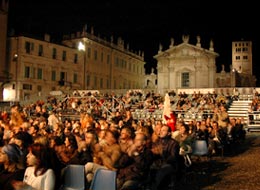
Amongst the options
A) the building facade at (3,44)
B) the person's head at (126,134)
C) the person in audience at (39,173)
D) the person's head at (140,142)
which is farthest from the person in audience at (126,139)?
the building facade at (3,44)

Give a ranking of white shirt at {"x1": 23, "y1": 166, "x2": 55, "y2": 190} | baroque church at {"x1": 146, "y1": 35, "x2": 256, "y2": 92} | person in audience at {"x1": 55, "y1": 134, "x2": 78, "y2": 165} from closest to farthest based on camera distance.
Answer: white shirt at {"x1": 23, "y1": 166, "x2": 55, "y2": 190}, person in audience at {"x1": 55, "y1": 134, "x2": 78, "y2": 165}, baroque church at {"x1": 146, "y1": 35, "x2": 256, "y2": 92}

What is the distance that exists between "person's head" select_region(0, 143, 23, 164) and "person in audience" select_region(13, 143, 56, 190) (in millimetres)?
900

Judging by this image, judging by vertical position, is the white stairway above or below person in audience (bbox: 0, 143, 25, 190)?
above

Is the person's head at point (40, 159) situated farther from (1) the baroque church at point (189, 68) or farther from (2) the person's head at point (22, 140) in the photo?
(1) the baroque church at point (189, 68)

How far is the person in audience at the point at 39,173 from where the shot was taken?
206 inches

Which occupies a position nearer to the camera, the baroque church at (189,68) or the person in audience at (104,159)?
the person in audience at (104,159)

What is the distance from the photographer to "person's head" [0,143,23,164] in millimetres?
6265

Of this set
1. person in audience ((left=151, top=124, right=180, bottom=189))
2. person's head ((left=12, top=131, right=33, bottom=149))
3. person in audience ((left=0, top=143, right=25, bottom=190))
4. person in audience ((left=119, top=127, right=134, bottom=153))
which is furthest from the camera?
person's head ((left=12, top=131, right=33, bottom=149))

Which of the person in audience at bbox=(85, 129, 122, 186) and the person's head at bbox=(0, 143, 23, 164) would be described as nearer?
the person's head at bbox=(0, 143, 23, 164)

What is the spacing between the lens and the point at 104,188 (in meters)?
5.49

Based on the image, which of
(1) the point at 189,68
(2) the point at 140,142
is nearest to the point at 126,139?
(2) the point at 140,142

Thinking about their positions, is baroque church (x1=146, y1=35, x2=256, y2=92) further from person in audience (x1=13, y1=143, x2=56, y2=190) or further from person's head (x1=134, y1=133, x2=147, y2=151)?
person in audience (x1=13, y1=143, x2=56, y2=190)

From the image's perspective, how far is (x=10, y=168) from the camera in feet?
20.2

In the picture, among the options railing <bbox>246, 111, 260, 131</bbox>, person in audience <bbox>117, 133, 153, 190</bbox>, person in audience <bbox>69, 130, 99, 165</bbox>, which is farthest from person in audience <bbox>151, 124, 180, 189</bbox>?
railing <bbox>246, 111, 260, 131</bbox>
